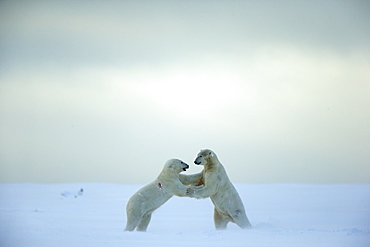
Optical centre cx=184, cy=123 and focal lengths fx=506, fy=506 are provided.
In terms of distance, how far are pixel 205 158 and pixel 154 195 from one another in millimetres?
1264

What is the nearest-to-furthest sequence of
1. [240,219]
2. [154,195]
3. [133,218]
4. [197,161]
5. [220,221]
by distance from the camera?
[133,218] < [154,195] < [240,219] < [197,161] < [220,221]

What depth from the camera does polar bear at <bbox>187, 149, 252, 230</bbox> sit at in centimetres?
1001

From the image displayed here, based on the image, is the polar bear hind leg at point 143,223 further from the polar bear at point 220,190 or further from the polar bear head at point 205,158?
the polar bear head at point 205,158

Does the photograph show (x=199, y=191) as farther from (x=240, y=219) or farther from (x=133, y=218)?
(x=133, y=218)

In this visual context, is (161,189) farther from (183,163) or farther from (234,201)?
(234,201)

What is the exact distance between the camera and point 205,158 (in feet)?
33.5

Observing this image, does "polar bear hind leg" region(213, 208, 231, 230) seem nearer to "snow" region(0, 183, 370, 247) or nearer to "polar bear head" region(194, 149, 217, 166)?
"snow" region(0, 183, 370, 247)

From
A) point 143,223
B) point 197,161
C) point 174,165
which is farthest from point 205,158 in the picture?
point 143,223

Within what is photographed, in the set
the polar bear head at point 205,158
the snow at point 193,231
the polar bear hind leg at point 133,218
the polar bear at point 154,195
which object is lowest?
the snow at point 193,231

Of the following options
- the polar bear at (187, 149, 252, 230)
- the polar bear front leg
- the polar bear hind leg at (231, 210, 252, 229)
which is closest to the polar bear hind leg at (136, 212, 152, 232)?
the polar bear front leg

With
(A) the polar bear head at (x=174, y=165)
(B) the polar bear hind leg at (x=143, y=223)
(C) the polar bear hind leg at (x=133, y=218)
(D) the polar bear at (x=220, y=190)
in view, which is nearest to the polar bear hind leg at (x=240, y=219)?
(D) the polar bear at (x=220, y=190)

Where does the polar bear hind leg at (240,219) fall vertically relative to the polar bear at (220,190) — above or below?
below

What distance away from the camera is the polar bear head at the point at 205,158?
33.3ft

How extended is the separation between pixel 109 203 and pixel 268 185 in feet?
41.1
